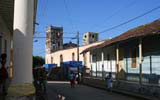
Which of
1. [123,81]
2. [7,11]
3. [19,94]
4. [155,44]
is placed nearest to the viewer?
[19,94]

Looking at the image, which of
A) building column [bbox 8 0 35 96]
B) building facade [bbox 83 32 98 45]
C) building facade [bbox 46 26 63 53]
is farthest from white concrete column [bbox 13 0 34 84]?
building facade [bbox 46 26 63 53]

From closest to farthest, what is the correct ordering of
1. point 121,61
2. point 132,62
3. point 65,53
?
point 132,62
point 121,61
point 65,53

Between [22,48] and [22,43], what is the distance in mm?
107

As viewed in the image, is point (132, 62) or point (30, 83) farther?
point (132, 62)

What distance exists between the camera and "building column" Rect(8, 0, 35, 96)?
548 centimetres

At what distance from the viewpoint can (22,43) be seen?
18.2ft

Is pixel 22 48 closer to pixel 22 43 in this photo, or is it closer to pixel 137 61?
pixel 22 43

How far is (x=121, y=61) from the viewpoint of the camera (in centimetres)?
2409

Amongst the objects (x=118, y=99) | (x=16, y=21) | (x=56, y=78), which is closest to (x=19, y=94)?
(x=16, y=21)

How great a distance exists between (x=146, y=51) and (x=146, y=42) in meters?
0.68

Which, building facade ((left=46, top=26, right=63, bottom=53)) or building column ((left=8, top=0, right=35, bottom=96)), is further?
building facade ((left=46, top=26, right=63, bottom=53))

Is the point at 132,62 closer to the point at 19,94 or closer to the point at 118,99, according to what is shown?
the point at 118,99

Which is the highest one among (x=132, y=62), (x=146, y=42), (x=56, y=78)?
(x=146, y=42)

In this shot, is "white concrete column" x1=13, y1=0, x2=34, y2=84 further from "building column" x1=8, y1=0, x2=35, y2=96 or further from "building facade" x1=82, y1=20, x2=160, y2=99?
"building facade" x1=82, y1=20, x2=160, y2=99
